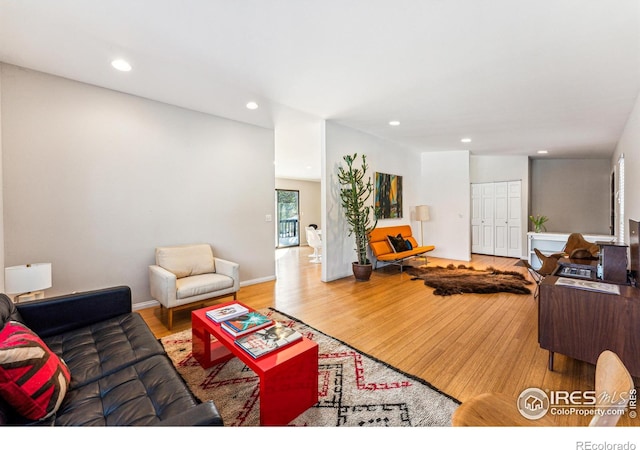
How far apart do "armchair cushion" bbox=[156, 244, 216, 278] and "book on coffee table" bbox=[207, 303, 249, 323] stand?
1442mm

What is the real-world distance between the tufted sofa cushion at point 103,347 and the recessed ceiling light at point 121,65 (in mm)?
2371

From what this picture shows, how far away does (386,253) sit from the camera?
5414 millimetres

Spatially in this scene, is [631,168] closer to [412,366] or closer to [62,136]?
[412,366]

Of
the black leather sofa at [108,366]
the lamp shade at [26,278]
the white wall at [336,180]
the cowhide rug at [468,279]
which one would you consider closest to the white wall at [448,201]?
the cowhide rug at [468,279]

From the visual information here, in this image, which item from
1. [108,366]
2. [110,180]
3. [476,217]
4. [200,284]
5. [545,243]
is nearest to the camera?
[108,366]

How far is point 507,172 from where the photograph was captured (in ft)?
23.1

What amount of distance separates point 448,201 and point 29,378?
23.4 feet

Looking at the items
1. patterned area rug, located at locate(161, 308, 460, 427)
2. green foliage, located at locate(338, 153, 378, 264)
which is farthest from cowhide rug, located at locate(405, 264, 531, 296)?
patterned area rug, located at locate(161, 308, 460, 427)

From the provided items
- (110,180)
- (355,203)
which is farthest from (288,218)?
(110,180)

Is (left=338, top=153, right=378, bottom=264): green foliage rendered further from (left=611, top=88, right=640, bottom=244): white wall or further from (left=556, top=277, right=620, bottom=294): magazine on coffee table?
(left=611, top=88, right=640, bottom=244): white wall

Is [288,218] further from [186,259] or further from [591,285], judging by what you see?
[591,285]

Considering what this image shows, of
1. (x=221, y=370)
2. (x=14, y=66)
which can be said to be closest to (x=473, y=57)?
(x=221, y=370)

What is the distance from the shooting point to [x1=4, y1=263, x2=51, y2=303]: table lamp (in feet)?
7.73

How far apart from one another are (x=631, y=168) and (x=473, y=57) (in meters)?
2.71
